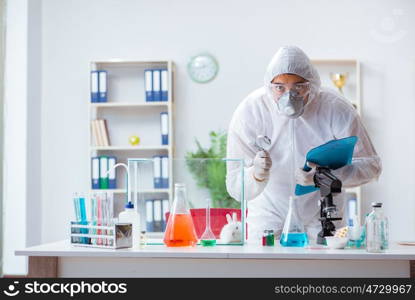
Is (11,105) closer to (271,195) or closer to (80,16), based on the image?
(80,16)

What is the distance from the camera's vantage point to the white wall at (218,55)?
5332 millimetres

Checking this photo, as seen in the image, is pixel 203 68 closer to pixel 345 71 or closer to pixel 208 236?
pixel 345 71

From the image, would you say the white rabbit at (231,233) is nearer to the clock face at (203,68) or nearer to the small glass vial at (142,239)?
the small glass vial at (142,239)

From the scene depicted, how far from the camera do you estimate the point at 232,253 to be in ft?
6.71

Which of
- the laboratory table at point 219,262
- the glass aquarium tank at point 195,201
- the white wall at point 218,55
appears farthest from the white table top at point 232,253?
the white wall at point 218,55

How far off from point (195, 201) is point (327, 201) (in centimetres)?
47

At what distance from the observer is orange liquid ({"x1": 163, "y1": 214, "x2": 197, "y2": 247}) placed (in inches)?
90.1

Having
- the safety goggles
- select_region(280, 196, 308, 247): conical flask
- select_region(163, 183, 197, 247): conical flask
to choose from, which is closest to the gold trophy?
the safety goggles

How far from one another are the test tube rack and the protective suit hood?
3.15 ft

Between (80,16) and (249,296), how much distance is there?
13.5 ft

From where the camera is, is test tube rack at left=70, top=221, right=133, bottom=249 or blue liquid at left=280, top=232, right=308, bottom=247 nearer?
test tube rack at left=70, top=221, right=133, bottom=249

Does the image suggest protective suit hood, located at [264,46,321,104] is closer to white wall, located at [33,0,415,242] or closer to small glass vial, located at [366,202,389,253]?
small glass vial, located at [366,202,389,253]

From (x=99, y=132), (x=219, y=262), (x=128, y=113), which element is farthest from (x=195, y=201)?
(x=128, y=113)

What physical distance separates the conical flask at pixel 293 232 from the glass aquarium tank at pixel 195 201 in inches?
6.2
